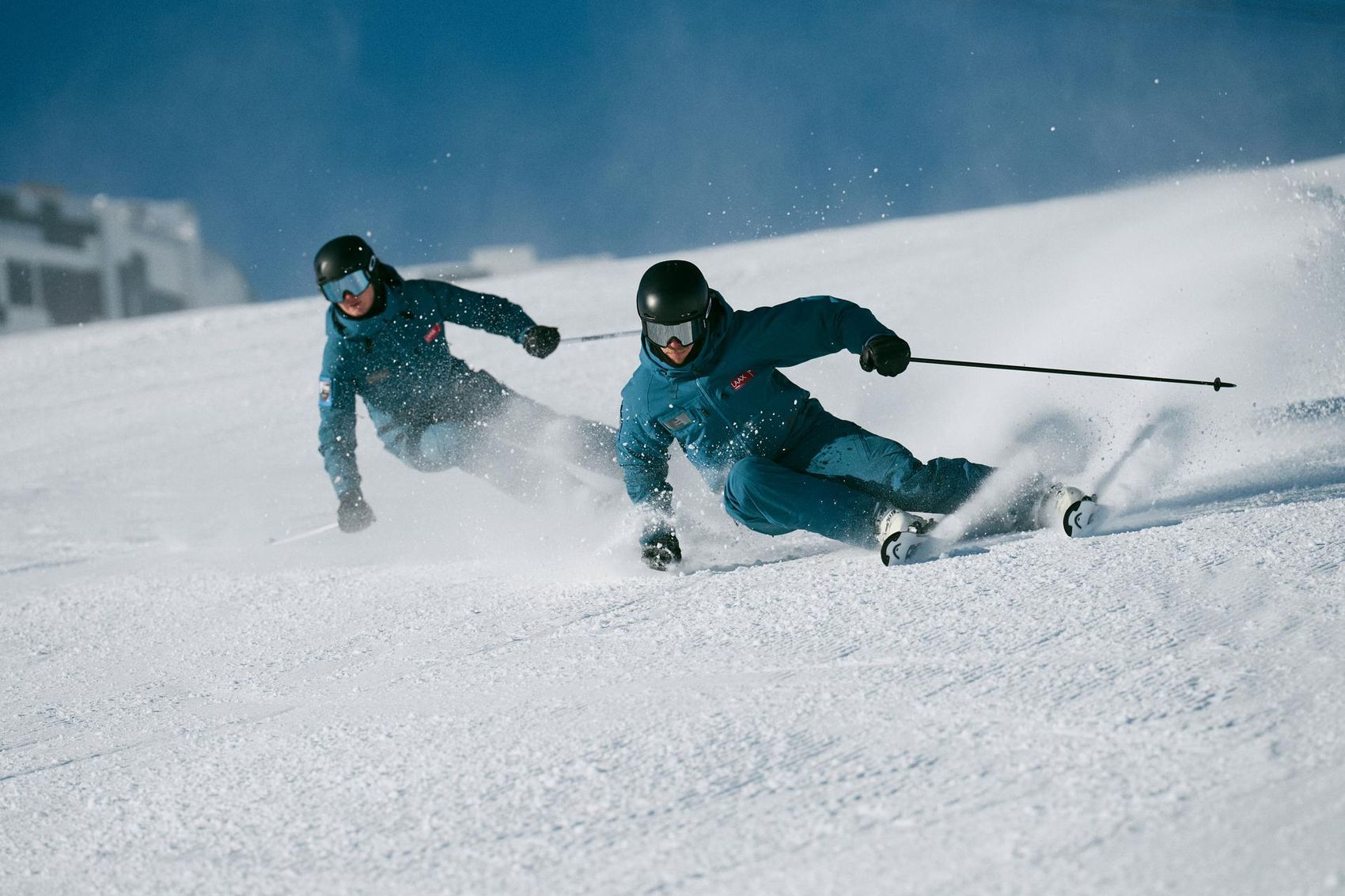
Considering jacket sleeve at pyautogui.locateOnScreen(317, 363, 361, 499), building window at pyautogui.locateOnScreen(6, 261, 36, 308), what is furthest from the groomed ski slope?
building window at pyautogui.locateOnScreen(6, 261, 36, 308)

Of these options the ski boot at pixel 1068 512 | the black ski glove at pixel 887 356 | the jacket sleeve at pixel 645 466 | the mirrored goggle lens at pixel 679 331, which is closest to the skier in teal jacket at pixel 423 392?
the jacket sleeve at pixel 645 466

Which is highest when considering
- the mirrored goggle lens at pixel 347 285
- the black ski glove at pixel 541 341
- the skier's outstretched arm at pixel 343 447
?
the mirrored goggle lens at pixel 347 285

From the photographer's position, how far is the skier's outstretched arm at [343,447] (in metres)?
4.59

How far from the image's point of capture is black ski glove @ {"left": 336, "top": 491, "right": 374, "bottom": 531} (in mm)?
4570

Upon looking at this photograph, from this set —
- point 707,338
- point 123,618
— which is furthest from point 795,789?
point 123,618

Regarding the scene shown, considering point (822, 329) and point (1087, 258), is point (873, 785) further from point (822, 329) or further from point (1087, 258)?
point (1087, 258)

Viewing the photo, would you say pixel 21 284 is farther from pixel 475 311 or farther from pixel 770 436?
pixel 770 436

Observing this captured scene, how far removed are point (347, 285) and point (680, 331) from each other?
6.17 ft

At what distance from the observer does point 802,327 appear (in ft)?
11.2

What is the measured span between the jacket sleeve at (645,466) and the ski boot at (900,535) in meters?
0.73

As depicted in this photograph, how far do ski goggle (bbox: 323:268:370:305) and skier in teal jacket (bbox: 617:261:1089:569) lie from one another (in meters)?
1.57

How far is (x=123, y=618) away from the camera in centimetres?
408

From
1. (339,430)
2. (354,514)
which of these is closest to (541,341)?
(339,430)

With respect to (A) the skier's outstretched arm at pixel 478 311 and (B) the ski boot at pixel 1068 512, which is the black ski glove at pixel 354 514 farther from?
(B) the ski boot at pixel 1068 512
